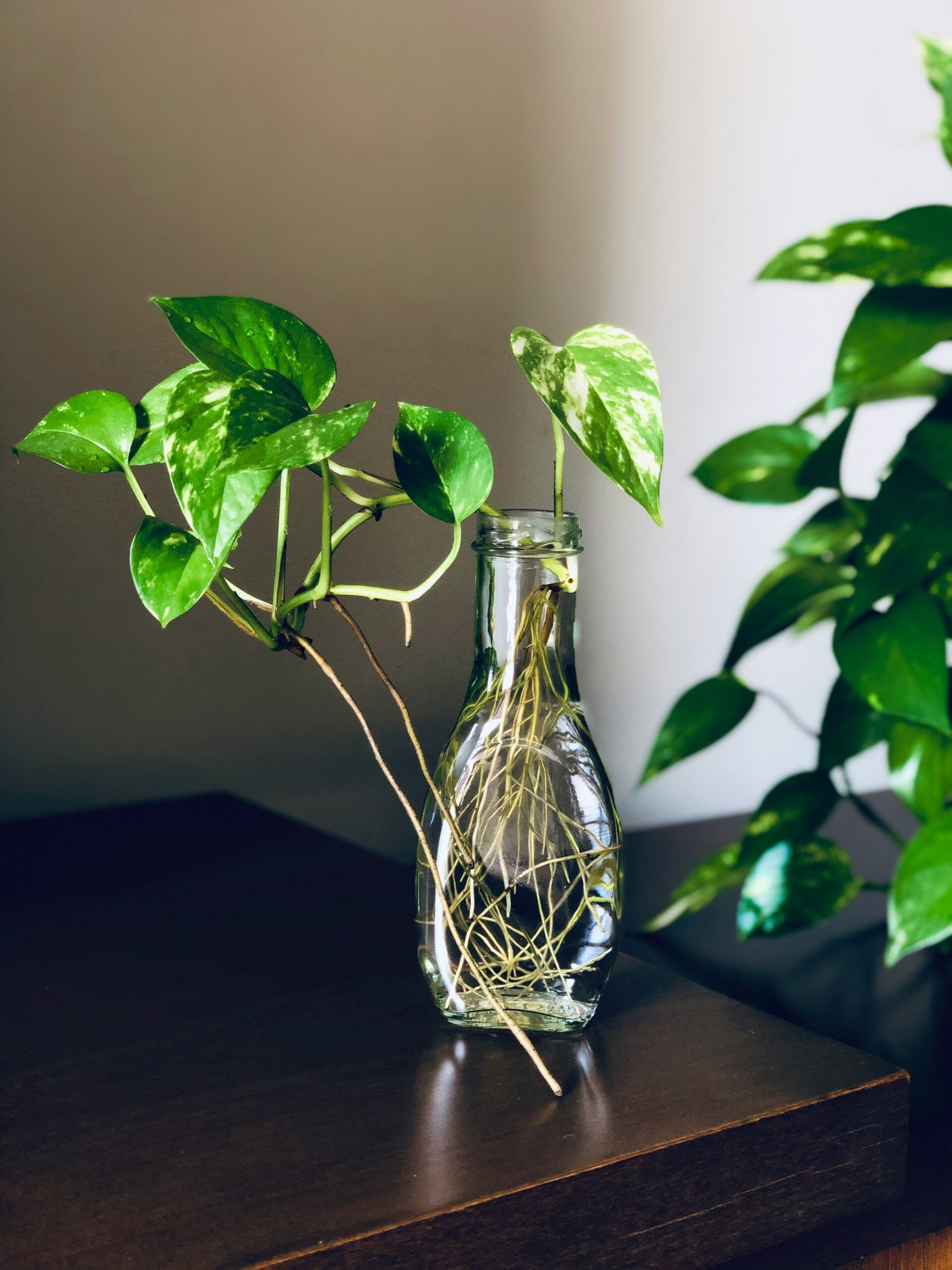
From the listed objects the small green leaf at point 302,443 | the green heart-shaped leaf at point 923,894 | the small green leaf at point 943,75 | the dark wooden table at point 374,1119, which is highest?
the small green leaf at point 943,75

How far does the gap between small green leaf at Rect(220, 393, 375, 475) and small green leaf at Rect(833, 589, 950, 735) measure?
316mm

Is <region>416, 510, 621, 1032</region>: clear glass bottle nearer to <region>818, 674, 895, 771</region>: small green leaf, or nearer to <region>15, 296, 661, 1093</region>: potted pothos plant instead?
<region>15, 296, 661, 1093</region>: potted pothos plant

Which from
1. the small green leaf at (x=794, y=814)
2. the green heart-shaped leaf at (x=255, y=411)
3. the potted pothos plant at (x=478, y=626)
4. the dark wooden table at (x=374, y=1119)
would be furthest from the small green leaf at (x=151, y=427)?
the small green leaf at (x=794, y=814)

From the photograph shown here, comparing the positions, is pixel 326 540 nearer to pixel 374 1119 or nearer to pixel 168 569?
pixel 168 569

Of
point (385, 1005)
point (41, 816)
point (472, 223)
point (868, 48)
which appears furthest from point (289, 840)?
point (868, 48)

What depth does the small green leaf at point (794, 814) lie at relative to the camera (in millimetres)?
765

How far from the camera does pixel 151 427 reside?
51 centimetres

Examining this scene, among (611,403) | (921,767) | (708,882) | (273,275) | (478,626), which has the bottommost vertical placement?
(708,882)

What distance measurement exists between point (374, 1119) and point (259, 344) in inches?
12.7

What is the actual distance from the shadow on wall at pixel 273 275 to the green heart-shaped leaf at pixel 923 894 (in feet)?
1.83

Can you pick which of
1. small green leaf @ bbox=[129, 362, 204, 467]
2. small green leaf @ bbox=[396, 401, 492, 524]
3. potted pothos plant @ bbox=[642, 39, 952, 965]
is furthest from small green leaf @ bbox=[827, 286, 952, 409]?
small green leaf @ bbox=[129, 362, 204, 467]

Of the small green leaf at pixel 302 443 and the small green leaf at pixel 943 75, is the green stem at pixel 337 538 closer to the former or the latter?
the small green leaf at pixel 302 443

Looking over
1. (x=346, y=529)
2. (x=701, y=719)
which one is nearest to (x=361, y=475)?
(x=346, y=529)

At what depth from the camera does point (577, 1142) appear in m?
0.43
